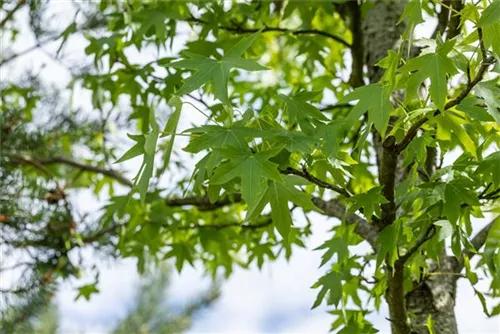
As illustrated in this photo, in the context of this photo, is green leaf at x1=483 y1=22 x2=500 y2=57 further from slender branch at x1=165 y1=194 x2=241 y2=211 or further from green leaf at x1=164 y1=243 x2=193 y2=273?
green leaf at x1=164 y1=243 x2=193 y2=273

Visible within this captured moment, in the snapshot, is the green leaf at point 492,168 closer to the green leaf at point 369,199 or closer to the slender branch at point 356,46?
the green leaf at point 369,199

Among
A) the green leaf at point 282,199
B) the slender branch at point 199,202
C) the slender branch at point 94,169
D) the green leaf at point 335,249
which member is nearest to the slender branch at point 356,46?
the slender branch at point 199,202

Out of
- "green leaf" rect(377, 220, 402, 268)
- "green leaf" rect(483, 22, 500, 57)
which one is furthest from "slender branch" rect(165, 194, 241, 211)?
"green leaf" rect(483, 22, 500, 57)

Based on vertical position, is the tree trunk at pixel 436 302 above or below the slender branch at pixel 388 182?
below

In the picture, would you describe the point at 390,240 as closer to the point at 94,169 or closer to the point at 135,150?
the point at 135,150

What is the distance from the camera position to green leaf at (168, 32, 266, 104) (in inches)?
38.2

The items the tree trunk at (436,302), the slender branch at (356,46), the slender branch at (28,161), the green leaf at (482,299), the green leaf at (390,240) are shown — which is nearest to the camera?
the green leaf at (390,240)

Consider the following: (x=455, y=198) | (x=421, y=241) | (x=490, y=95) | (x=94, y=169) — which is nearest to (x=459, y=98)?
(x=490, y=95)

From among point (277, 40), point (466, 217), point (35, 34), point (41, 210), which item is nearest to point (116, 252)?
point (41, 210)

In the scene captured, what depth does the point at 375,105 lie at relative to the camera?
985 mm

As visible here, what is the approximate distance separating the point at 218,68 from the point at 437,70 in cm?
27

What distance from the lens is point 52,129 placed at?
2115mm

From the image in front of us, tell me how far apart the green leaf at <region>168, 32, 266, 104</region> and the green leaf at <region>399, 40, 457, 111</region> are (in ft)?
0.63

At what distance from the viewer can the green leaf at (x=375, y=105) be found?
0.97 meters
